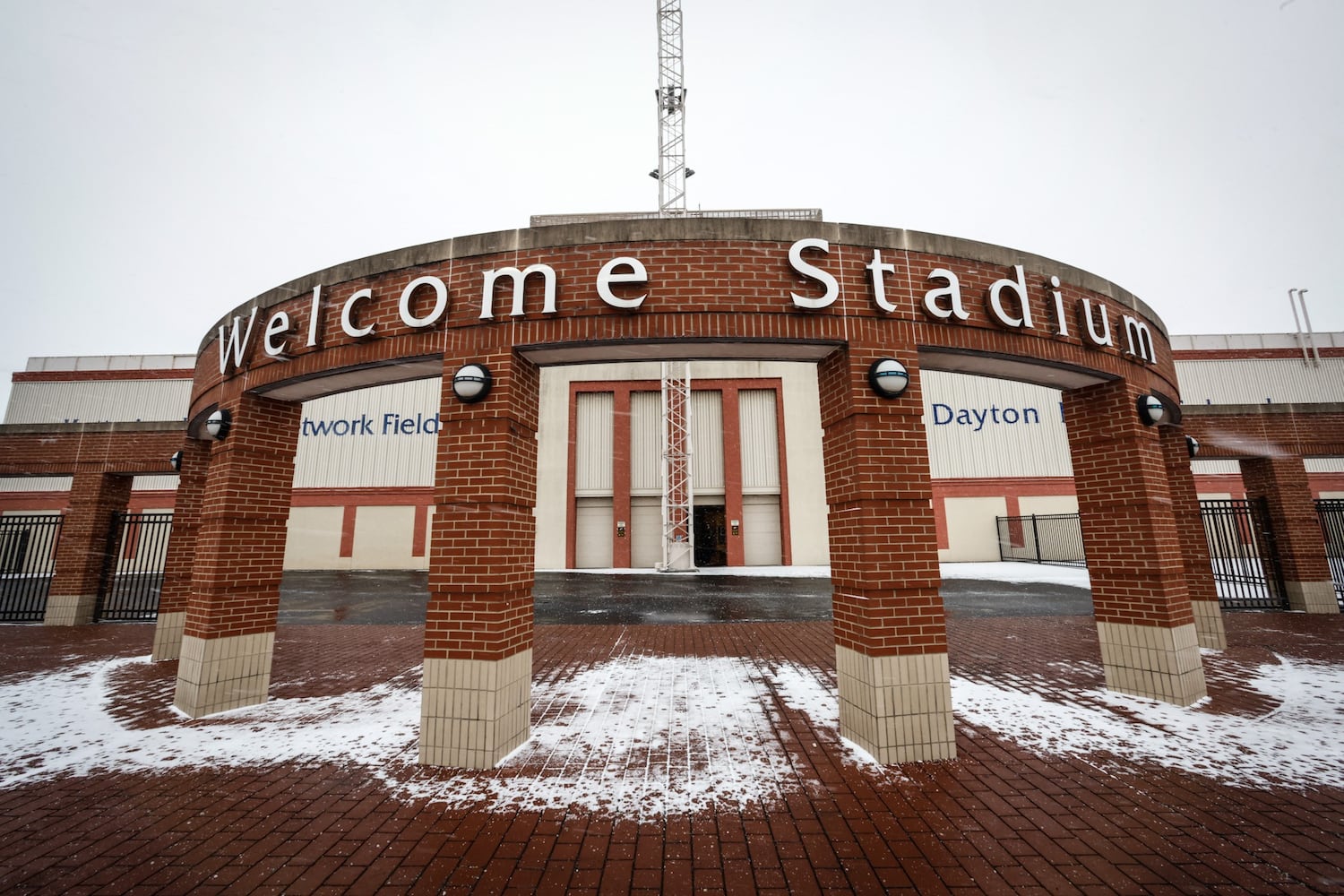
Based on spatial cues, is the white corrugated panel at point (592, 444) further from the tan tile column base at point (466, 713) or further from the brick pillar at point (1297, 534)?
the brick pillar at point (1297, 534)

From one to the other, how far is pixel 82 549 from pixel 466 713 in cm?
1262

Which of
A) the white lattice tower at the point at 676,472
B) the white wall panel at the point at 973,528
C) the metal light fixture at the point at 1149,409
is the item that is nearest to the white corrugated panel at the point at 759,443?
the white lattice tower at the point at 676,472

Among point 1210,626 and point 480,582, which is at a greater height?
point 480,582

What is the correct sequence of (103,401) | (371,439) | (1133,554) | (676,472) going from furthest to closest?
(103,401) → (371,439) → (676,472) → (1133,554)

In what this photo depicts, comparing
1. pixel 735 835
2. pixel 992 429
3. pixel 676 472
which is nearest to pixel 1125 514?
pixel 735 835

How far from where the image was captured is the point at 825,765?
3961 millimetres

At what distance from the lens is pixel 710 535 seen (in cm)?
2248

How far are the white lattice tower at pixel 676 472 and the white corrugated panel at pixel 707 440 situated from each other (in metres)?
0.64

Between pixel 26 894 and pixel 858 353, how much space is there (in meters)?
6.08

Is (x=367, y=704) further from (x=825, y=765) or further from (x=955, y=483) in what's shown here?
(x=955, y=483)

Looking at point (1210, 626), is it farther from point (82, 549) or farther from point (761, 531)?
point (82, 549)

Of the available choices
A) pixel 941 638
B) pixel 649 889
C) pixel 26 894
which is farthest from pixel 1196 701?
pixel 26 894

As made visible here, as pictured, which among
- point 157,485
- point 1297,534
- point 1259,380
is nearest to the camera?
point 1297,534

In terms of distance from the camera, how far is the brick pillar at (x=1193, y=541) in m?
7.37
